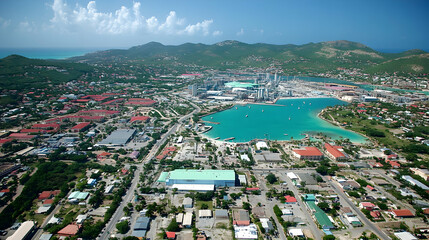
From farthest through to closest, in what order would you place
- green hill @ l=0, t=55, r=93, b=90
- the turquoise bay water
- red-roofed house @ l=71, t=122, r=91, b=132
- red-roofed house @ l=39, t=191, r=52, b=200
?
green hill @ l=0, t=55, r=93, b=90 < the turquoise bay water < red-roofed house @ l=71, t=122, r=91, b=132 < red-roofed house @ l=39, t=191, r=52, b=200

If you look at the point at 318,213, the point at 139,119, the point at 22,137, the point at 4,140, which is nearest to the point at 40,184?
the point at 4,140

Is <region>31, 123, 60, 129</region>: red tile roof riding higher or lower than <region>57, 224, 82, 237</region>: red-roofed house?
higher

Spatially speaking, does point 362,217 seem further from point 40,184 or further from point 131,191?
point 40,184

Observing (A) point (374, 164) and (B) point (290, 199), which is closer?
(B) point (290, 199)

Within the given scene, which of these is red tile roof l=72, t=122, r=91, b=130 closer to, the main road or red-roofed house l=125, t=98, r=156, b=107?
the main road

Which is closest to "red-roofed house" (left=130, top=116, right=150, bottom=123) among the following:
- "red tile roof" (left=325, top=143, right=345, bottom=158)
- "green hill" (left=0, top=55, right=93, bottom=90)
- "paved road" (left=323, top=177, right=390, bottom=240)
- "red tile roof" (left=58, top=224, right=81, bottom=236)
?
"red tile roof" (left=58, top=224, right=81, bottom=236)

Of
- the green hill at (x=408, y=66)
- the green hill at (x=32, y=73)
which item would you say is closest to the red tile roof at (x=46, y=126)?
the green hill at (x=32, y=73)

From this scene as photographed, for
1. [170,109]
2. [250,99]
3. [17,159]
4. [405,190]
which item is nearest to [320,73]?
[250,99]
